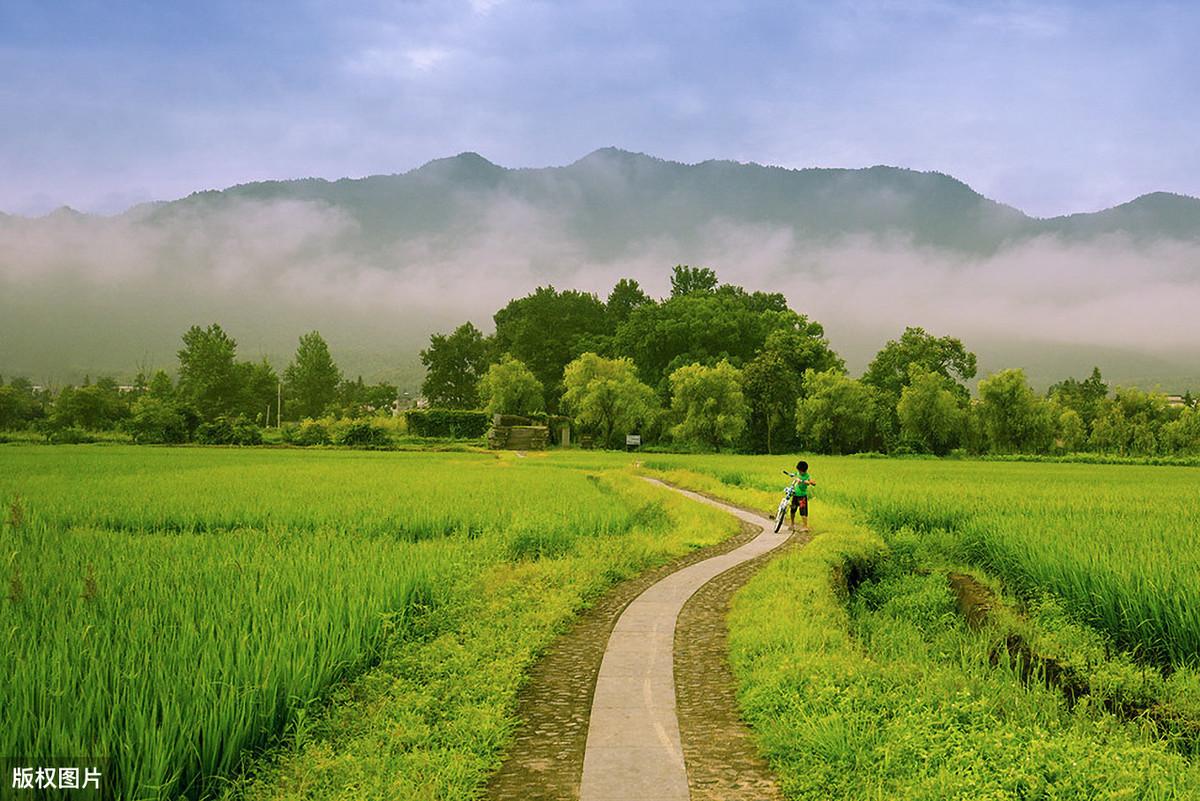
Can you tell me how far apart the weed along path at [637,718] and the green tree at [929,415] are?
175 ft

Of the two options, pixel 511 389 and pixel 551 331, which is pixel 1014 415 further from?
pixel 551 331

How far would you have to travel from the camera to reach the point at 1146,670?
800 centimetres

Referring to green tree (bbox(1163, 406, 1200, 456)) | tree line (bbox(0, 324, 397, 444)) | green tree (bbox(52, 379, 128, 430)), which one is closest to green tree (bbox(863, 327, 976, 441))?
green tree (bbox(1163, 406, 1200, 456))

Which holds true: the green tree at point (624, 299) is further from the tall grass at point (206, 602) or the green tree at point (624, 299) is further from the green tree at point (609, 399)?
the tall grass at point (206, 602)

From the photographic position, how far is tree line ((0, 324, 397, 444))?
56.9 meters

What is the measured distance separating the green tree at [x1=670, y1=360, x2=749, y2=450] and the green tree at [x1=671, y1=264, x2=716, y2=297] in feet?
144

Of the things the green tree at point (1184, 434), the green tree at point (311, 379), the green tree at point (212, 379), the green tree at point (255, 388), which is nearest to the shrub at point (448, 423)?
the green tree at point (255, 388)

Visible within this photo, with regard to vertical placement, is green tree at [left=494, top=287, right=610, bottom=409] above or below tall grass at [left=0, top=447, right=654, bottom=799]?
above

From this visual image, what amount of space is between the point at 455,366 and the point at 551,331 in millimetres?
20685

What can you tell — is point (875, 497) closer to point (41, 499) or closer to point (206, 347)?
point (41, 499)

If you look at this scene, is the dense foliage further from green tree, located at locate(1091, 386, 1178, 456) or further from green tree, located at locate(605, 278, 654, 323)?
green tree, located at locate(605, 278, 654, 323)

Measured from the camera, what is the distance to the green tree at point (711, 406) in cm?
5781

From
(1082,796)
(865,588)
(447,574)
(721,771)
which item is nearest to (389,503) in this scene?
(447,574)

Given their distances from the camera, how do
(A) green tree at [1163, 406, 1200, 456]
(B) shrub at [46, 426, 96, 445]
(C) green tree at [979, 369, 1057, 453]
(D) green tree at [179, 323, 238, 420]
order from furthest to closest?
(D) green tree at [179, 323, 238, 420] < (C) green tree at [979, 369, 1057, 453] < (A) green tree at [1163, 406, 1200, 456] < (B) shrub at [46, 426, 96, 445]
